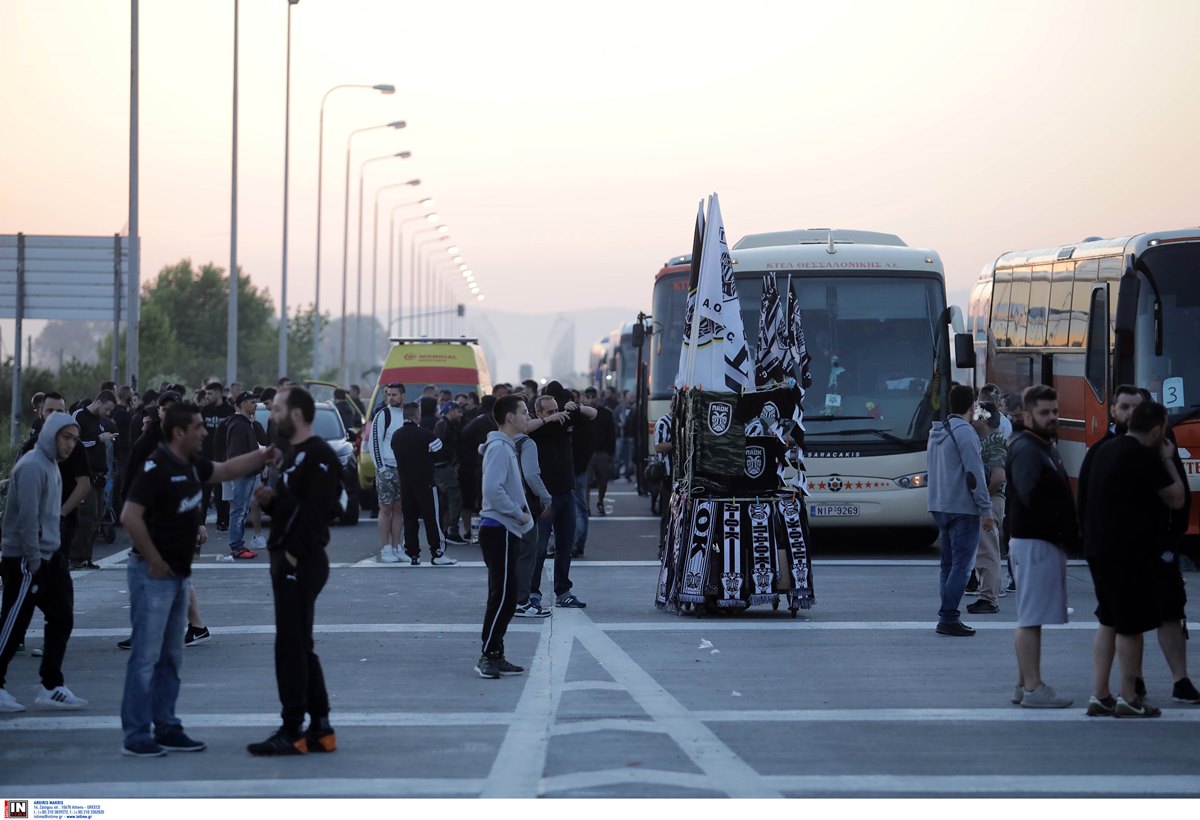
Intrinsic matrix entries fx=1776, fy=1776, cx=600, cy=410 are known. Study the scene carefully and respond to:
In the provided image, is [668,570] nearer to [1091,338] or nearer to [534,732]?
[534,732]

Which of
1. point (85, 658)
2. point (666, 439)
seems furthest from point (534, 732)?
point (666, 439)

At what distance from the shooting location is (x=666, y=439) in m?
16.2

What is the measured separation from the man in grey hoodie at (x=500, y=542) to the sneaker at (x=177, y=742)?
2573 millimetres

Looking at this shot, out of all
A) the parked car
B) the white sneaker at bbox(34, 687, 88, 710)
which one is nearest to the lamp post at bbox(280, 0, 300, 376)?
the parked car

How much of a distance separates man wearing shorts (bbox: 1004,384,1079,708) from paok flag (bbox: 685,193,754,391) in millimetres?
3876

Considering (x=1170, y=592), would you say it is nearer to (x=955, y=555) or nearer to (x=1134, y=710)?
(x=1134, y=710)

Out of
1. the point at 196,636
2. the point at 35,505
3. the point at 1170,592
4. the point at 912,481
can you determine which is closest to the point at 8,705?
the point at 35,505

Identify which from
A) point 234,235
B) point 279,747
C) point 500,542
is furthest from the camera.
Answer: point 234,235

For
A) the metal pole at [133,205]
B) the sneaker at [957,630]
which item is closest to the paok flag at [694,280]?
the sneaker at [957,630]

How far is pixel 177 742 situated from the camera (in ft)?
27.9

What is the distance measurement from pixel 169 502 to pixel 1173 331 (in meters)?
12.1

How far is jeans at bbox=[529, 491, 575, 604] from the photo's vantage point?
47.7 ft

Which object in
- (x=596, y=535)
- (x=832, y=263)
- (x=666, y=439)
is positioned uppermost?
→ (x=832, y=263)

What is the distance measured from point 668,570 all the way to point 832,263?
6650 mm
